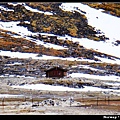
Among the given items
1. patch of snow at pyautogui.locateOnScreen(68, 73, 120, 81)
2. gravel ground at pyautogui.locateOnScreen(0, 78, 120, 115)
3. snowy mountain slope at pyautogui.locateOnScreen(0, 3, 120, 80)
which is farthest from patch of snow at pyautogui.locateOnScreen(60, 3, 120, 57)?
gravel ground at pyautogui.locateOnScreen(0, 78, 120, 115)

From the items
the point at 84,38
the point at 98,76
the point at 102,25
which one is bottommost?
the point at 98,76

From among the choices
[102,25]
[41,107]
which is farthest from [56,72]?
[102,25]

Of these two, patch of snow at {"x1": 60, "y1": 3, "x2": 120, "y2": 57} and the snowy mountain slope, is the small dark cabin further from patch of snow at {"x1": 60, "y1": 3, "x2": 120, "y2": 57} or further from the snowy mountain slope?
patch of snow at {"x1": 60, "y1": 3, "x2": 120, "y2": 57}

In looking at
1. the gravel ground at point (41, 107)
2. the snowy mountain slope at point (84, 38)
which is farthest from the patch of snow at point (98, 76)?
the gravel ground at point (41, 107)

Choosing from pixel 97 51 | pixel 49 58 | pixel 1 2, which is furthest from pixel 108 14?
pixel 1 2

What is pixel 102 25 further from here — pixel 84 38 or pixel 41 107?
pixel 41 107

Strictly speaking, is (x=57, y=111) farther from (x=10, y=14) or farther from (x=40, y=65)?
(x=10, y=14)

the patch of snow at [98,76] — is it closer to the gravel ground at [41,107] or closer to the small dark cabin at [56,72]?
the small dark cabin at [56,72]

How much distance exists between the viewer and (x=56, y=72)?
5.23 meters

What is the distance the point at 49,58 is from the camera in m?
5.27

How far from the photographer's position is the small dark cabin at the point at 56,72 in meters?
5.22

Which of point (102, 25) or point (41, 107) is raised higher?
point (102, 25)

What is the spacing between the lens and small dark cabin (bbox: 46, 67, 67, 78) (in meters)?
5.22

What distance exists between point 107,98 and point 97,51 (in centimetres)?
53
